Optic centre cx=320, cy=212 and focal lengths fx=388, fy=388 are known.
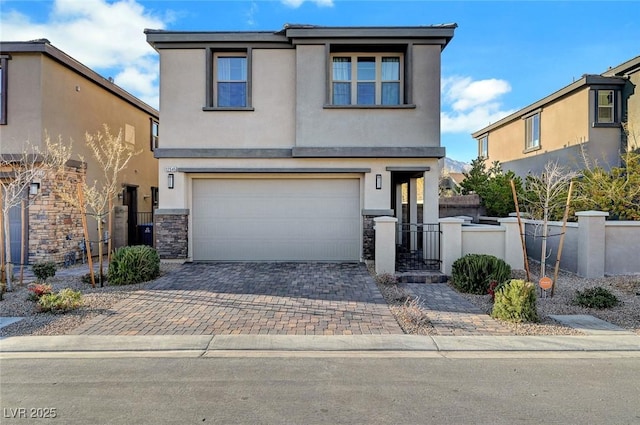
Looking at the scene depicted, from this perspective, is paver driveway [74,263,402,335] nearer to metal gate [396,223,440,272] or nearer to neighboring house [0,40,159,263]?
metal gate [396,223,440,272]

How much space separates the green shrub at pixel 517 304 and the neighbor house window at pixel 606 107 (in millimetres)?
13500

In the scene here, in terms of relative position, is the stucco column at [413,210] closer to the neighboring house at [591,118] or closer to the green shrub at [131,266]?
the neighboring house at [591,118]

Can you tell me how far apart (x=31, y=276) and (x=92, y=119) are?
236 inches

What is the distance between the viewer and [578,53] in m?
14.7

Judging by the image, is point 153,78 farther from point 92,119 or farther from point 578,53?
point 578,53

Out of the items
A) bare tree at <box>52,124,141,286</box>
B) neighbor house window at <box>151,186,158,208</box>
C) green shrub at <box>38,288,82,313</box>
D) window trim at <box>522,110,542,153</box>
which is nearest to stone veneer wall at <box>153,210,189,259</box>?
bare tree at <box>52,124,141,286</box>

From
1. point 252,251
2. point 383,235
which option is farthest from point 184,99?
point 383,235

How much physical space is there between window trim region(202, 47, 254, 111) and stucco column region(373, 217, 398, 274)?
17.6 feet

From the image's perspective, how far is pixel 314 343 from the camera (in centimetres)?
557

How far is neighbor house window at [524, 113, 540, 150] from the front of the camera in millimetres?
19547

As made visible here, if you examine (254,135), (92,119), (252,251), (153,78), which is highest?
(153,78)

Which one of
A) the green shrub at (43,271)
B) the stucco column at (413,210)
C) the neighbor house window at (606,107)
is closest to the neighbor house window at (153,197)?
the green shrub at (43,271)

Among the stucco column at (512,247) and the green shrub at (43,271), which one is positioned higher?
the stucco column at (512,247)

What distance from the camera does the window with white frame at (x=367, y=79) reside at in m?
11.7
